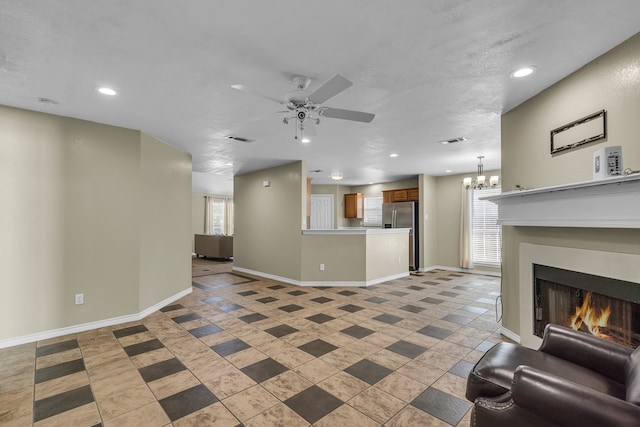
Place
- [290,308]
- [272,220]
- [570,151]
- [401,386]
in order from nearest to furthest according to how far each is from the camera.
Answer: [401,386], [570,151], [290,308], [272,220]

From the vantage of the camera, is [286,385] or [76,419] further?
[286,385]

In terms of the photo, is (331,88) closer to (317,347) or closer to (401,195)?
(317,347)

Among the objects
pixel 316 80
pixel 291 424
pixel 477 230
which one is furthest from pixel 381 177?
pixel 291 424

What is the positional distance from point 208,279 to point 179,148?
295cm

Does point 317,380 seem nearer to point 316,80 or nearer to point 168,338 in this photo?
point 168,338

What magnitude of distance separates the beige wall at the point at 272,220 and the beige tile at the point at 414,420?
3.98 m

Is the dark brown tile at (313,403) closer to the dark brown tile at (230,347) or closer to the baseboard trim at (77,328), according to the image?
the dark brown tile at (230,347)

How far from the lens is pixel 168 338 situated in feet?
10.6

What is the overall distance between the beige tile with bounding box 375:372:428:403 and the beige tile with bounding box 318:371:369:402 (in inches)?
6.0

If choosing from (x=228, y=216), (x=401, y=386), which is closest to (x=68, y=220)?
(x=401, y=386)

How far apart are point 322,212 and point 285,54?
25.1 feet

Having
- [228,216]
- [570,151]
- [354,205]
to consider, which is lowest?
[228,216]

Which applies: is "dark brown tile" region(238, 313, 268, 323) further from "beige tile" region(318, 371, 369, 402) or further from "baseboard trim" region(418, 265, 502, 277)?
"baseboard trim" region(418, 265, 502, 277)

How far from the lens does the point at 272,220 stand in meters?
6.44
